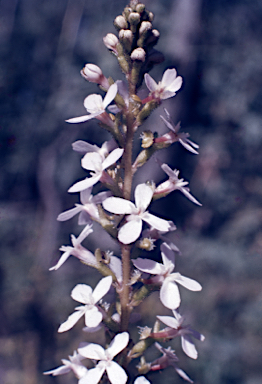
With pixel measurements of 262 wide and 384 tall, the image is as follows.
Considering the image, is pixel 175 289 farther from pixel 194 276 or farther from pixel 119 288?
pixel 194 276

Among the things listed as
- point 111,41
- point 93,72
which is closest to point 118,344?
point 93,72

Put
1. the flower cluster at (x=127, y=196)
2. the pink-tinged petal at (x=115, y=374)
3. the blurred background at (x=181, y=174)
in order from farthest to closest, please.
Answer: the blurred background at (x=181, y=174) < the flower cluster at (x=127, y=196) < the pink-tinged petal at (x=115, y=374)

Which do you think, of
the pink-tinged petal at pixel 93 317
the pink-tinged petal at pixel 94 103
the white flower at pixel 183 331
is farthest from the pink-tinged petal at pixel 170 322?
the pink-tinged petal at pixel 94 103

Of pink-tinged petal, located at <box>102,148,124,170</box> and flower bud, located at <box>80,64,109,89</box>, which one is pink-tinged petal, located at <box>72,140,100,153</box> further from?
flower bud, located at <box>80,64,109,89</box>

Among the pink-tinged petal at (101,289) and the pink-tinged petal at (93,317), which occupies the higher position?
the pink-tinged petal at (101,289)

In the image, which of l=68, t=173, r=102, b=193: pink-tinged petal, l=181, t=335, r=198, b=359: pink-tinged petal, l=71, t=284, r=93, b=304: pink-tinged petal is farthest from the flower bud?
l=181, t=335, r=198, b=359: pink-tinged petal

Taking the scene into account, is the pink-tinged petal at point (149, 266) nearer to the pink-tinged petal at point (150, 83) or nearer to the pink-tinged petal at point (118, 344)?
the pink-tinged petal at point (118, 344)

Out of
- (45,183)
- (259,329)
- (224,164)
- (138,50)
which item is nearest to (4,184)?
(45,183)
